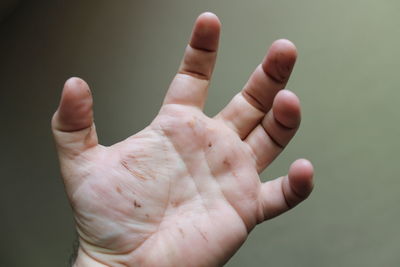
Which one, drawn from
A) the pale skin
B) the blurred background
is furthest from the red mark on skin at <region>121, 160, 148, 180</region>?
the blurred background

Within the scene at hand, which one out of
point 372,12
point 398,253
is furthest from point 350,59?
point 398,253

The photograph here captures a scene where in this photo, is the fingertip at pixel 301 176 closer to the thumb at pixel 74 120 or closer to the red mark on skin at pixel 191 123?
the red mark on skin at pixel 191 123

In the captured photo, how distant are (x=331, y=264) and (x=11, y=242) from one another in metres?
1.26

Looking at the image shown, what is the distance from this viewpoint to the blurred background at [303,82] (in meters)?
0.86

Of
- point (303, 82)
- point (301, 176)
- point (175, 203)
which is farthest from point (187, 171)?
point (303, 82)

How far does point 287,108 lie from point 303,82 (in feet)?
1.22

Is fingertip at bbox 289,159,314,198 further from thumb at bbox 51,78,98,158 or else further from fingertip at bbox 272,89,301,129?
thumb at bbox 51,78,98,158

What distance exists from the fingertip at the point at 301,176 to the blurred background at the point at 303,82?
391 millimetres

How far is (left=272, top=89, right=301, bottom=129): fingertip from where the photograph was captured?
1.83 ft

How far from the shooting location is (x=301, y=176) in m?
0.53

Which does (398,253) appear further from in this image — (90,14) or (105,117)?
(90,14)

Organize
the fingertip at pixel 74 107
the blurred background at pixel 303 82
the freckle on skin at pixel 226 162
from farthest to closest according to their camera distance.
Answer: the blurred background at pixel 303 82, the freckle on skin at pixel 226 162, the fingertip at pixel 74 107

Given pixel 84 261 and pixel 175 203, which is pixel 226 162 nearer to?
pixel 175 203

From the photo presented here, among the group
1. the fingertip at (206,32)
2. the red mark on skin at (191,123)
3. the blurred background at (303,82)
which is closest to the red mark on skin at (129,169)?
the red mark on skin at (191,123)
